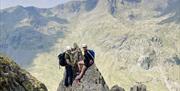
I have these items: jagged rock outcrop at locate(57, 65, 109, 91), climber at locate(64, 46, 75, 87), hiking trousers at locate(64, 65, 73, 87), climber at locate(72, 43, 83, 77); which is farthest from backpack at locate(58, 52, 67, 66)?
jagged rock outcrop at locate(57, 65, 109, 91)

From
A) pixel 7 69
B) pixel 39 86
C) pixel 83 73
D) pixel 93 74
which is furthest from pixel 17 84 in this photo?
pixel 93 74

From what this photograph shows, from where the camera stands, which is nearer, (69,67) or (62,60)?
(62,60)

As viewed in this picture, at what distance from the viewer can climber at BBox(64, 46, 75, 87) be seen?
72.7 ft

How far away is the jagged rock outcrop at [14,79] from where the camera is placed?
1111 centimetres

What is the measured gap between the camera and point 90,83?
23.3 meters

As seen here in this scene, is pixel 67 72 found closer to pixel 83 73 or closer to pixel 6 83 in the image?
pixel 83 73

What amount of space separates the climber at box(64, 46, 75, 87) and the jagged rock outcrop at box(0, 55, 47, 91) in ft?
29.7

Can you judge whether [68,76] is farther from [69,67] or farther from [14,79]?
[14,79]

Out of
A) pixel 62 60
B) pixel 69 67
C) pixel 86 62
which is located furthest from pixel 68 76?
pixel 62 60

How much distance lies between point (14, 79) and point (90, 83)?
11967 mm

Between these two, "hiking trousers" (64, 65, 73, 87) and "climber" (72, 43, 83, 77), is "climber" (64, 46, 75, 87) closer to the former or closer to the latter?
"hiking trousers" (64, 65, 73, 87)

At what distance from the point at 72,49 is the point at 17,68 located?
10.1 metres

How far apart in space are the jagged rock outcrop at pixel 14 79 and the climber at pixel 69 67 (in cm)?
905

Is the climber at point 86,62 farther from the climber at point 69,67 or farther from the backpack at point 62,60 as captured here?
the backpack at point 62,60
